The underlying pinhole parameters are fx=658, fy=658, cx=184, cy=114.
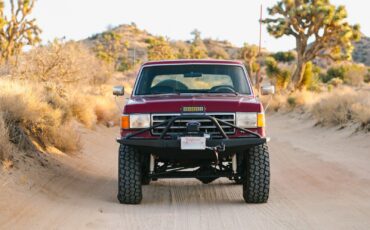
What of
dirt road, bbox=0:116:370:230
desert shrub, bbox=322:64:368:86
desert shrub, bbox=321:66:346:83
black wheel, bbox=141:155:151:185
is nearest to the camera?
dirt road, bbox=0:116:370:230

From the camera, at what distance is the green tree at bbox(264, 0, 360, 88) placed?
3700 centimetres

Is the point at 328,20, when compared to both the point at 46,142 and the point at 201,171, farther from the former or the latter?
the point at 201,171

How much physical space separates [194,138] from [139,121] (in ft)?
2.73

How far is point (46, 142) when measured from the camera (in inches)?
512

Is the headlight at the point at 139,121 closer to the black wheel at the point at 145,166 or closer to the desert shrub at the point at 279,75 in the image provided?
the black wheel at the point at 145,166

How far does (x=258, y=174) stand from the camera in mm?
8492

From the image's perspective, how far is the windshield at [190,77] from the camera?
31.2ft

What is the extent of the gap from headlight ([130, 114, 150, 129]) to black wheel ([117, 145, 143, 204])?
436 mm

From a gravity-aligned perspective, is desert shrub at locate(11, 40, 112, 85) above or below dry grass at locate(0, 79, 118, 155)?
above

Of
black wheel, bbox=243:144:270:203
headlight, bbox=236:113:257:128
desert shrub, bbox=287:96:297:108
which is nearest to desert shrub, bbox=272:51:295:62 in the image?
desert shrub, bbox=287:96:297:108

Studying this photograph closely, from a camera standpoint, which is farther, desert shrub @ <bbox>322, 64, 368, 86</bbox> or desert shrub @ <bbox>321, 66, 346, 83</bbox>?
desert shrub @ <bbox>321, 66, 346, 83</bbox>

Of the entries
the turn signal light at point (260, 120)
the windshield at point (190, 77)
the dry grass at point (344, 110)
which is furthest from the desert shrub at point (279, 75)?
the turn signal light at point (260, 120)

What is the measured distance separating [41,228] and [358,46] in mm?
99410

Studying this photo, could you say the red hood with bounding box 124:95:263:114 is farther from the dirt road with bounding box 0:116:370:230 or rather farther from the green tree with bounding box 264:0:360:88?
the green tree with bounding box 264:0:360:88
